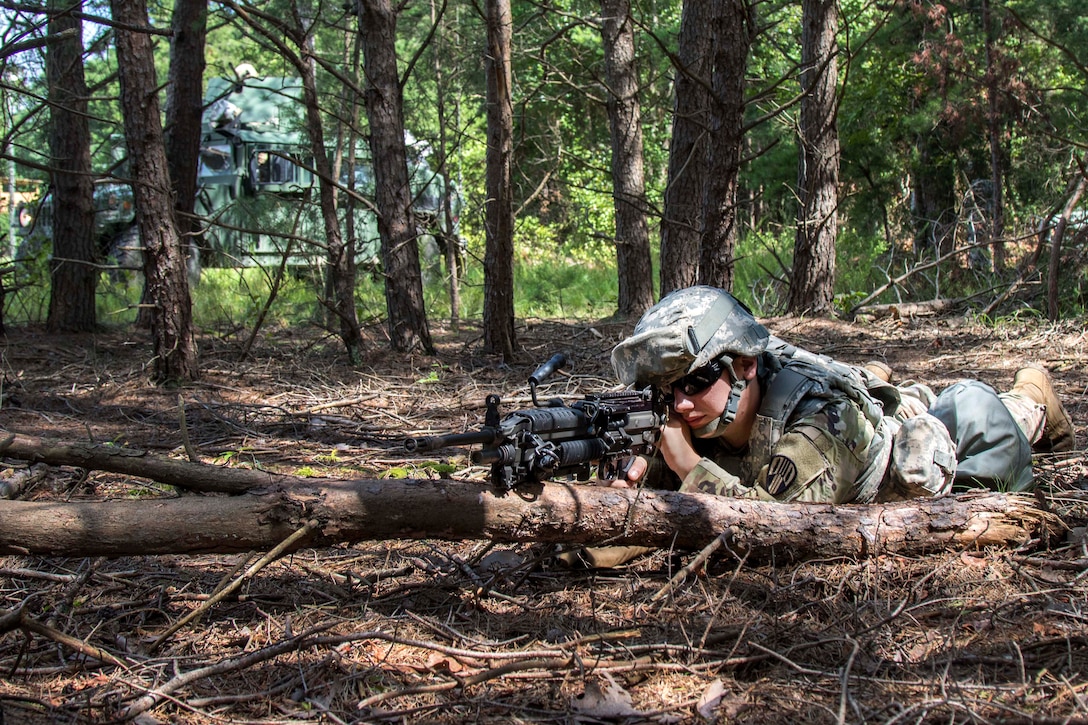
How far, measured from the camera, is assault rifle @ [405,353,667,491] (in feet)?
8.29

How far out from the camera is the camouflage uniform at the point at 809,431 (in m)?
3.17

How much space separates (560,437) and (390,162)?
15.5 ft

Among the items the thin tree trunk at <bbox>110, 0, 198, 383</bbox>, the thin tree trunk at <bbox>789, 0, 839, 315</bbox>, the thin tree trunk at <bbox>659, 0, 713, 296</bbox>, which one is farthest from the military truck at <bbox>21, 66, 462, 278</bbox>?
the thin tree trunk at <bbox>110, 0, 198, 383</bbox>

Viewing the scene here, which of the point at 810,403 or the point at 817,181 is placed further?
the point at 817,181

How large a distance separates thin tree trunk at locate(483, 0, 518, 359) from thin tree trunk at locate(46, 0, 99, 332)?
4.00 metres

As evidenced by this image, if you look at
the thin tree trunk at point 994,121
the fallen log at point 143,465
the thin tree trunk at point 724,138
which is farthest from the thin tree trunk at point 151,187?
the thin tree trunk at point 994,121

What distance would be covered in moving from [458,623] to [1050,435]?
306cm

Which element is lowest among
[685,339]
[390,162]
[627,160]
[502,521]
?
[502,521]

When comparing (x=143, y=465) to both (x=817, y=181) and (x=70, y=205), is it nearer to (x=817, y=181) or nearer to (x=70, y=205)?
(x=70, y=205)

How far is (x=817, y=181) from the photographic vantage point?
27.9 ft

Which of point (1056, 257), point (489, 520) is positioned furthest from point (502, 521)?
point (1056, 257)

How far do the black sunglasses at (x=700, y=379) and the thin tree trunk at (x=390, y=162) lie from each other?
422 cm

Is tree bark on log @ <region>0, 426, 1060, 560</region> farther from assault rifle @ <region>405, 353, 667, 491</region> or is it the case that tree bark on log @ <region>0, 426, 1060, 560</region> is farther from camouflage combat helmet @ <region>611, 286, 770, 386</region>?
camouflage combat helmet @ <region>611, 286, 770, 386</region>

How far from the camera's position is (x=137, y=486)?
424 cm
